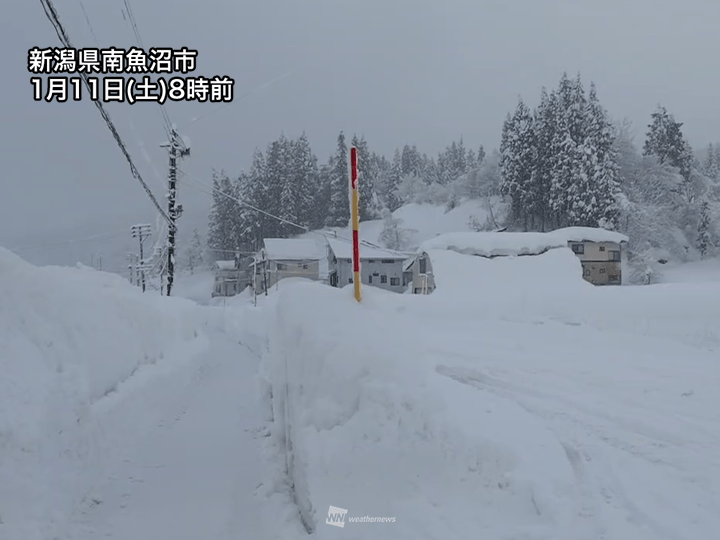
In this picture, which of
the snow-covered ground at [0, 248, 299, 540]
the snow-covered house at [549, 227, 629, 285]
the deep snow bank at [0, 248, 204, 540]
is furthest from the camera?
the snow-covered house at [549, 227, 629, 285]

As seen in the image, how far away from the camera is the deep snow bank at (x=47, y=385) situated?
3.89m

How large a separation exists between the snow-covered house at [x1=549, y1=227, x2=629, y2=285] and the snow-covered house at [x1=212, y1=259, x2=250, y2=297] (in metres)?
36.5

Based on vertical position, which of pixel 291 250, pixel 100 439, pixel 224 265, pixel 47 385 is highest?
pixel 291 250

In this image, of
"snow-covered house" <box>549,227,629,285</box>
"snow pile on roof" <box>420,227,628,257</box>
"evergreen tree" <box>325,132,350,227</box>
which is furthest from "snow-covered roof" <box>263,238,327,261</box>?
"snow-covered house" <box>549,227,629,285</box>

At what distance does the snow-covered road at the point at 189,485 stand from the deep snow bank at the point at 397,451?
553 millimetres

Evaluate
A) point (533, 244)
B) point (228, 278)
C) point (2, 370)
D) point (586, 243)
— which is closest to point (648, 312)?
point (2, 370)

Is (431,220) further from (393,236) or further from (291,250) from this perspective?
(291,250)

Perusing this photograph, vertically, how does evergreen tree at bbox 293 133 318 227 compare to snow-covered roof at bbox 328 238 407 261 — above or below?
above

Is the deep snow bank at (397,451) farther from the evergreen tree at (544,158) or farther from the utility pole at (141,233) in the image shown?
the evergreen tree at (544,158)

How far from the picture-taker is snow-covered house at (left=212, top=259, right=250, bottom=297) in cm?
6375

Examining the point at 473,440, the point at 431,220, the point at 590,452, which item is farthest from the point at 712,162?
the point at 473,440

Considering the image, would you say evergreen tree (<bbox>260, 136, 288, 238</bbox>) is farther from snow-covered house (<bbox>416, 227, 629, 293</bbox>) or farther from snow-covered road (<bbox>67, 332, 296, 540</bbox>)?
snow-covered road (<bbox>67, 332, 296, 540</bbox>)

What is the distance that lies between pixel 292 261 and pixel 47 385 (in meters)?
49.2

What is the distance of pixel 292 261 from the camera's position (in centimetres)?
5372
